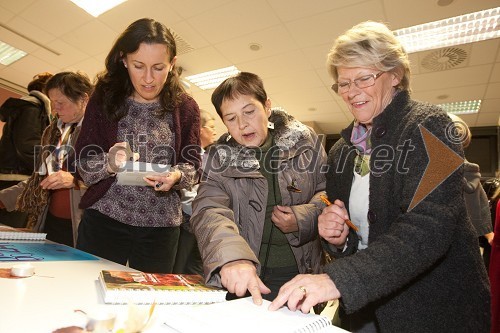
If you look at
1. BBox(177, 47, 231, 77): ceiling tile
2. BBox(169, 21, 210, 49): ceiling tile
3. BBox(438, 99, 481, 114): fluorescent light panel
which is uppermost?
BBox(438, 99, 481, 114): fluorescent light panel

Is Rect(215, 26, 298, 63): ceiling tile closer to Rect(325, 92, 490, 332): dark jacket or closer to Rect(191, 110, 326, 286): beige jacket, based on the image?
Rect(191, 110, 326, 286): beige jacket

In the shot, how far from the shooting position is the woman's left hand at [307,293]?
705 mm

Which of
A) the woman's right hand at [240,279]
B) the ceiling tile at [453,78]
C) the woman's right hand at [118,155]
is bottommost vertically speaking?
the woman's right hand at [240,279]

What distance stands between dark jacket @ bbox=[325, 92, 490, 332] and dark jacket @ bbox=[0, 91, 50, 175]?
2533mm

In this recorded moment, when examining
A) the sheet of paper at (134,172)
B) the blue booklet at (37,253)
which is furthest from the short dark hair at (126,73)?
the blue booklet at (37,253)

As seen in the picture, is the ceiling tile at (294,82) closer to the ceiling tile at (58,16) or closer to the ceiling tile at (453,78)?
the ceiling tile at (453,78)

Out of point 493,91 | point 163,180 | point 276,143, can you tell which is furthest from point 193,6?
point 493,91

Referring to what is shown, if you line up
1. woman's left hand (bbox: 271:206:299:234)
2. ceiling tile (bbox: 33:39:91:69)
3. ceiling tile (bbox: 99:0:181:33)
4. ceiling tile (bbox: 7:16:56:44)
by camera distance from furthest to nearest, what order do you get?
ceiling tile (bbox: 33:39:91:69) < ceiling tile (bbox: 7:16:56:44) < ceiling tile (bbox: 99:0:181:33) < woman's left hand (bbox: 271:206:299:234)

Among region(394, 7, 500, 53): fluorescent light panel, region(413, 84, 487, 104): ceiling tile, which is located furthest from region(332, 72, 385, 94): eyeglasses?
region(413, 84, 487, 104): ceiling tile

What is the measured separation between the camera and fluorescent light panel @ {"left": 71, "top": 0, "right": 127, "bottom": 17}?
3.75 m

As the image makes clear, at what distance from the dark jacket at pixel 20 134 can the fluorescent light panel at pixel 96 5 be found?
1799 mm

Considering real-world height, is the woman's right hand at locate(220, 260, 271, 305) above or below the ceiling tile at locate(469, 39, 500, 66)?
below

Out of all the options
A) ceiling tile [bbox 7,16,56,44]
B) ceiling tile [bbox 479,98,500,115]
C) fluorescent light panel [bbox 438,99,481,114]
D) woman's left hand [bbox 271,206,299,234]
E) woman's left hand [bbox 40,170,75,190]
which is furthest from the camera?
fluorescent light panel [bbox 438,99,481,114]

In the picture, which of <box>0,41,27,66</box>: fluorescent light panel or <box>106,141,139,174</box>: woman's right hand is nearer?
<box>106,141,139,174</box>: woman's right hand
